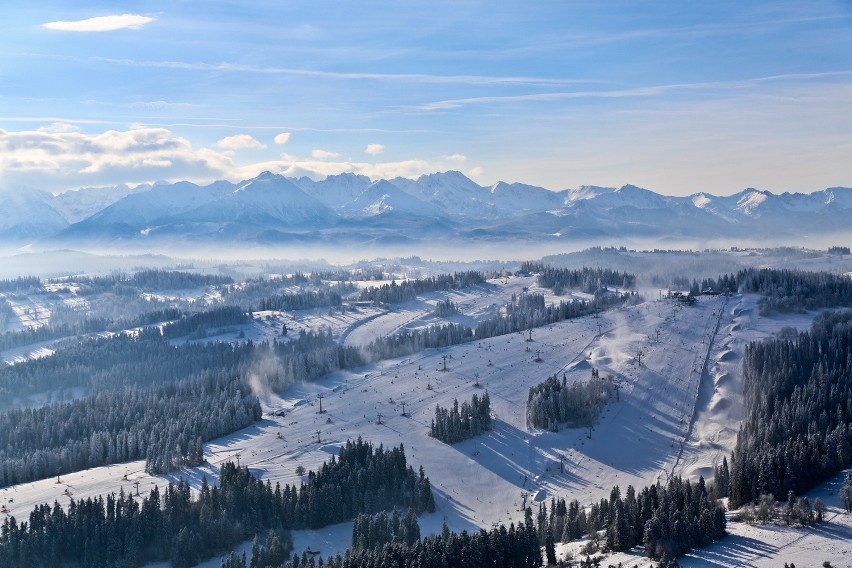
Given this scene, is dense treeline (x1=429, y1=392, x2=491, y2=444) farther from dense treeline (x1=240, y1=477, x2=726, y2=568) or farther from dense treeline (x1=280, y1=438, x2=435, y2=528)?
dense treeline (x1=240, y1=477, x2=726, y2=568)

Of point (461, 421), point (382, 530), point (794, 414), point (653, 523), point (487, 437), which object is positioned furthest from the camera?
point (487, 437)

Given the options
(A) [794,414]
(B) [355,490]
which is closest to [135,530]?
(B) [355,490]

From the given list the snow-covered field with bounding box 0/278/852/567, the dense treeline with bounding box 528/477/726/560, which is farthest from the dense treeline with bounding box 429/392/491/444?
the dense treeline with bounding box 528/477/726/560

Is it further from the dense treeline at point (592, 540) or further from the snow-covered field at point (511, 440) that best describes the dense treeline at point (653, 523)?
the snow-covered field at point (511, 440)

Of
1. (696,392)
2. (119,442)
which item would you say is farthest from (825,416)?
(119,442)

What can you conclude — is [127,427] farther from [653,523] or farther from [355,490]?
[653,523]

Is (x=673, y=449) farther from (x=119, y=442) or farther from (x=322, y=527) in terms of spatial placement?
(x=119, y=442)

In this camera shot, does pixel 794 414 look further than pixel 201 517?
Yes
